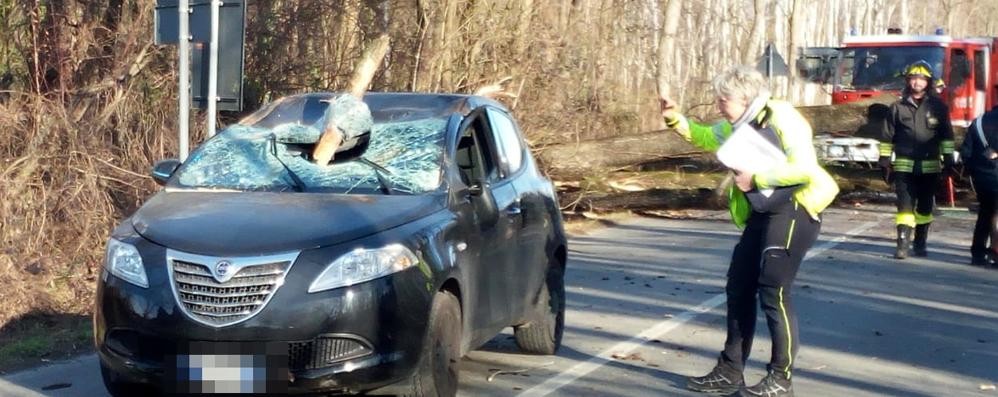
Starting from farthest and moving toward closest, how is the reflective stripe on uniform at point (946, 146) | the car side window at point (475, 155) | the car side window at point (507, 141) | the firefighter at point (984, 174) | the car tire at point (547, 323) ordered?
1. the reflective stripe on uniform at point (946, 146)
2. the firefighter at point (984, 174)
3. the car tire at point (547, 323)
4. the car side window at point (507, 141)
5. the car side window at point (475, 155)

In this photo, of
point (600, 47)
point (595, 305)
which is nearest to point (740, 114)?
point (595, 305)

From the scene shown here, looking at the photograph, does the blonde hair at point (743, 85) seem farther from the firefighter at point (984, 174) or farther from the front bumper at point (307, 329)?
the firefighter at point (984, 174)

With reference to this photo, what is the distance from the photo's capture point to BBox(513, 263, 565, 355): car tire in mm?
8039

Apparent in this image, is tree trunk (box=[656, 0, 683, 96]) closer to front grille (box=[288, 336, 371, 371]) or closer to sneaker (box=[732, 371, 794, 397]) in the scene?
sneaker (box=[732, 371, 794, 397])

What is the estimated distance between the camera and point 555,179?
1642cm

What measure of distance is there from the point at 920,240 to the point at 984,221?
0.90 meters

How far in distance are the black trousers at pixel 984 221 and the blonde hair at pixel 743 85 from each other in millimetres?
6702

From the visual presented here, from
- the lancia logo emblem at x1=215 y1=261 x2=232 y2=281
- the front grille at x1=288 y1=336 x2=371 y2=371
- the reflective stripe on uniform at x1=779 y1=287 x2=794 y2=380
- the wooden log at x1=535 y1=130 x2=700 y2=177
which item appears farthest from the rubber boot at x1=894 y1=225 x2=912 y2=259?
the lancia logo emblem at x1=215 y1=261 x2=232 y2=281

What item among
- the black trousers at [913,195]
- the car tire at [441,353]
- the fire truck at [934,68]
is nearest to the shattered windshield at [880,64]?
the fire truck at [934,68]

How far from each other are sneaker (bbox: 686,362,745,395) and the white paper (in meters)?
A: 1.25

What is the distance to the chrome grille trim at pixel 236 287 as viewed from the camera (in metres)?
5.70

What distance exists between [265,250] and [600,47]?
1561 centimetres

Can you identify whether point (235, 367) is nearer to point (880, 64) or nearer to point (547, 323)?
point (547, 323)

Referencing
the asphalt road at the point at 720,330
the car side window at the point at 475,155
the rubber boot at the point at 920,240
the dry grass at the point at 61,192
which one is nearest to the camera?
the car side window at the point at 475,155
